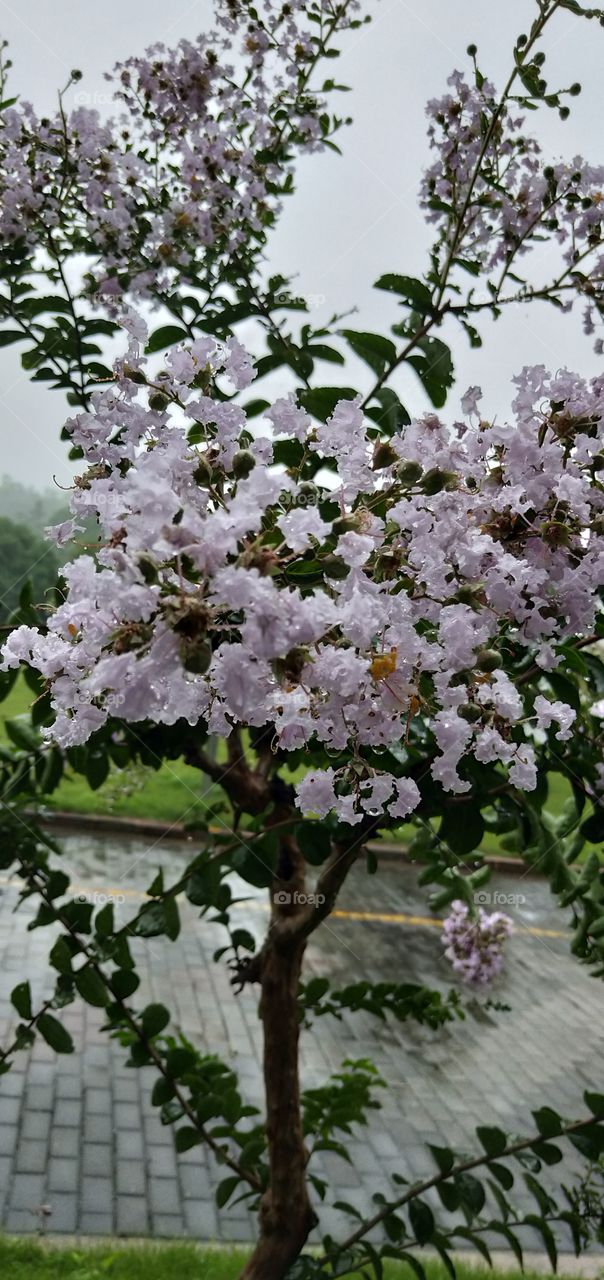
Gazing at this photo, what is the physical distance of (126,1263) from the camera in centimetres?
262

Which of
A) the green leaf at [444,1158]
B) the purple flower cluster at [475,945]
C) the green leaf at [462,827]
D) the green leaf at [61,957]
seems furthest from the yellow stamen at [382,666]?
the purple flower cluster at [475,945]

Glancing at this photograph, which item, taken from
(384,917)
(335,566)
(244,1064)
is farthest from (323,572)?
(384,917)

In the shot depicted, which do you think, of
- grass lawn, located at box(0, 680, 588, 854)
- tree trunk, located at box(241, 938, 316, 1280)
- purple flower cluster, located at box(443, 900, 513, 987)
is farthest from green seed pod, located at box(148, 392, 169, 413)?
grass lawn, located at box(0, 680, 588, 854)

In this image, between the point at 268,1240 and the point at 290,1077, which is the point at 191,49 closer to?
the point at 290,1077

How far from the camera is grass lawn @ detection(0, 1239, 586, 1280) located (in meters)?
2.53

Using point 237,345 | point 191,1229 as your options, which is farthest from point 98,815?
point 237,345

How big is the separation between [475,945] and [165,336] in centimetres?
472

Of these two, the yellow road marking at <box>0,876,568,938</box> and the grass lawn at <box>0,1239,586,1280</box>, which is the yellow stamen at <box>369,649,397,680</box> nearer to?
the grass lawn at <box>0,1239,586,1280</box>

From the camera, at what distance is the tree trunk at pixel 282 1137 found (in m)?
1.81

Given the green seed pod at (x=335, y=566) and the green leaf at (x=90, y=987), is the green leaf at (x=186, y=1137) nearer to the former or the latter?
the green leaf at (x=90, y=987)

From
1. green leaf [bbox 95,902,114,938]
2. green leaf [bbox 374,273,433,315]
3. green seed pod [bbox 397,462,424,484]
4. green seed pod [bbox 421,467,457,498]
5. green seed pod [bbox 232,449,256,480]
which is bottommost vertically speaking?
green leaf [bbox 95,902,114,938]

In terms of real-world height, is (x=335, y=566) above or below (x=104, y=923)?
above

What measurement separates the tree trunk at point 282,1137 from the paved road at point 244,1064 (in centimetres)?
129

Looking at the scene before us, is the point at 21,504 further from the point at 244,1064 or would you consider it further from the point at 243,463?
the point at 243,463
